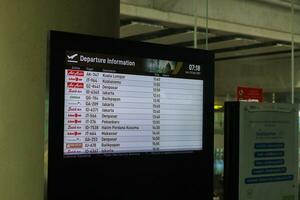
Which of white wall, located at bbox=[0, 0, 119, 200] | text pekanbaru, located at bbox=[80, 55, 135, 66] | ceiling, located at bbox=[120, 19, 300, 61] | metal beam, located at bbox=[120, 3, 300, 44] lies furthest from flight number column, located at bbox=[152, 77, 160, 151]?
metal beam, located at bbox=[120, 3, 300, 44]

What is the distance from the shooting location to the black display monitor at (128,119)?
186 cm

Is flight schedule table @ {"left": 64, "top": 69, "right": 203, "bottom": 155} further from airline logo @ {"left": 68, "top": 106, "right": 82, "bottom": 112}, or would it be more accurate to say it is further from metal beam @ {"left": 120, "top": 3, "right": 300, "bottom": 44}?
metal beam @ {"left": 120, "top": 3, "right": 300, "bottom": 44}

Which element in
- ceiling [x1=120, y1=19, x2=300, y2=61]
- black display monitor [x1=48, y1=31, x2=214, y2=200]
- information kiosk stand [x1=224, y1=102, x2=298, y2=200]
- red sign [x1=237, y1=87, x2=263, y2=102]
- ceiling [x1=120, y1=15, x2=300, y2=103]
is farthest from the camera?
red sign [x1=237, y1=87, x2=263, y2=102]

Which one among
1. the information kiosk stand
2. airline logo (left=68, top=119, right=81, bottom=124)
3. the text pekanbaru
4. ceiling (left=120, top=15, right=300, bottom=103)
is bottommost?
the information kiosk stand

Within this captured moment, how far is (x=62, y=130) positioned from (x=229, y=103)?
4.63 ft

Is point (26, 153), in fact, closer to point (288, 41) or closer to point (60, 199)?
point (60, 199)

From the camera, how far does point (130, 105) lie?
2029 millimetres

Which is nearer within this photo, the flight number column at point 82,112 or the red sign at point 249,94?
the flight number column at point 82,112

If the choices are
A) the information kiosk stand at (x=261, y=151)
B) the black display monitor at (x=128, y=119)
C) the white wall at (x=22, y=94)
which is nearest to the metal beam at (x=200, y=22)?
the information kiosk stand at (x=261, y=151)

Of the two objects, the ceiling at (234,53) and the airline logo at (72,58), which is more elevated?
the ceiling at (234,53)

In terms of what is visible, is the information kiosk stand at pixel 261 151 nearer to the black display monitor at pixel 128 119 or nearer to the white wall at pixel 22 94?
the black display monitor at pixel 128 119

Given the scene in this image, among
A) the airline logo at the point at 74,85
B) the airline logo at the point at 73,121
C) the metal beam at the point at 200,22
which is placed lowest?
the airline logo at the point at 73,121

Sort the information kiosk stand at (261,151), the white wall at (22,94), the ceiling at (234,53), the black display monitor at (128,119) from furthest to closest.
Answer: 1. the ceiling at (234,53)
2. the information kiosk stand at (261,151)
3. the white wall at (22,94)
4. the black display monitor at (128,119)

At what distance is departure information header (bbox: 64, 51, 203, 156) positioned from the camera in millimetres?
1901
